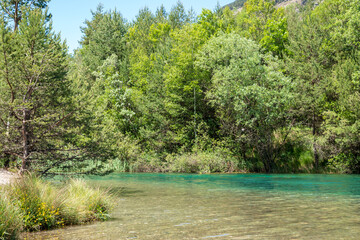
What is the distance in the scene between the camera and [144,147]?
44.3 m

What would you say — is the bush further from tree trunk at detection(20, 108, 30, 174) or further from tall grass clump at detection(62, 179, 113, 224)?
tall grass clump at detection(62, 179, 113, 224)

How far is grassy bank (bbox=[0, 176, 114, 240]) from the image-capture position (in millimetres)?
8672

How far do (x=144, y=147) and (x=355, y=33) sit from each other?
27.3m

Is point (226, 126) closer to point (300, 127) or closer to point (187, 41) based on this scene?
point (300, 127)

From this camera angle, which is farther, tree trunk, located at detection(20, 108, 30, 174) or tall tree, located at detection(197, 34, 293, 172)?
tall tree, located at detection(197, 34, 293, 172)

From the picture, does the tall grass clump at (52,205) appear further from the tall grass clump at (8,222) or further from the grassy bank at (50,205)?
the tall grass clump at (8,222)

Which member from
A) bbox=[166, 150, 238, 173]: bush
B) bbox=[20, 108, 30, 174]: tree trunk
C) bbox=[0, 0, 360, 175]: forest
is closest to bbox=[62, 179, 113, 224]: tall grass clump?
bbox=[20, 108, 30, 174]: tree trunk

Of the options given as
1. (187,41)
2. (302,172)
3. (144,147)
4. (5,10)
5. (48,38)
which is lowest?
(302,172)

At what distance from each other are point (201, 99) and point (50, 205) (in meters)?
33.0

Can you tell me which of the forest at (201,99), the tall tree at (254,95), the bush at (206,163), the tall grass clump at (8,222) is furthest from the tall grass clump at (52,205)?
the tall tree at (254,95)

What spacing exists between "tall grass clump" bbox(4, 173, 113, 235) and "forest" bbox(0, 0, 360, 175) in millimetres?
6492

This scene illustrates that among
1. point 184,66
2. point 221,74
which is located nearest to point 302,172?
point 221,74

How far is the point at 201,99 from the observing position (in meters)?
41.2

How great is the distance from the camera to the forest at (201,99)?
653 inches
